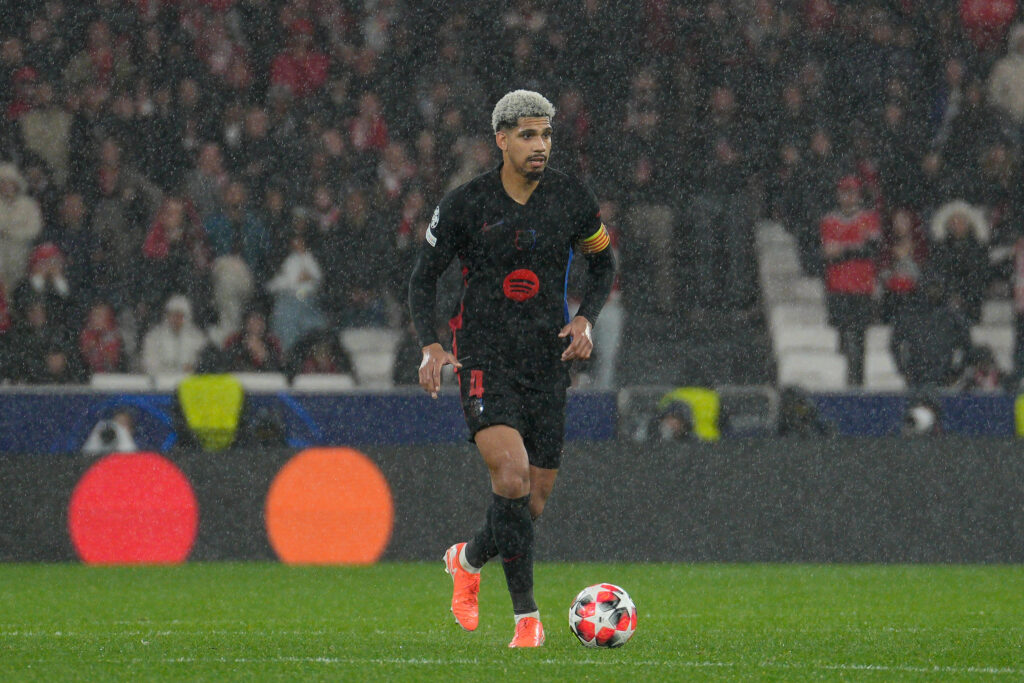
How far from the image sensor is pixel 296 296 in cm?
1291

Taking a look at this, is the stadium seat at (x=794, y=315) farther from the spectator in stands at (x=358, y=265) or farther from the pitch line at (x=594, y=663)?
the pitch line at (x=594, y=663)

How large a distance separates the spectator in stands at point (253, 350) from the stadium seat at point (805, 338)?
3909mm

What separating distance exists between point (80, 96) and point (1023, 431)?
816 cm

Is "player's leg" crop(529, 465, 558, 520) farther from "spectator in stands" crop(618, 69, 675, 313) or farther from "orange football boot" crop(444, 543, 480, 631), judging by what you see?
"spectator in stands" crop(618, 69, 675, 313)

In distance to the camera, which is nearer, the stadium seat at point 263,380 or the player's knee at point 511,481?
the player's knee at point 511,481

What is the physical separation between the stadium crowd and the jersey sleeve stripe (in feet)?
21.3

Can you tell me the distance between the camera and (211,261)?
13.3 meters

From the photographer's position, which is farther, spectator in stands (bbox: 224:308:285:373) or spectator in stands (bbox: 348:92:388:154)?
spectator in stands (bbox: 348:92:388:154)

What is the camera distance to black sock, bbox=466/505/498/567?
6038mm

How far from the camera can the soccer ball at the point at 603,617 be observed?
5551 mm

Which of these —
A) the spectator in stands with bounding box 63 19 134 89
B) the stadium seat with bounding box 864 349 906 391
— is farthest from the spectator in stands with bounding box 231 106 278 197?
the stadium seat with bounding box 864 349 906 391

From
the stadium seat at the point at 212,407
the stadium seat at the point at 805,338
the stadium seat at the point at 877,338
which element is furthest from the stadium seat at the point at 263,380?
the stadium seat at the point at 877,338

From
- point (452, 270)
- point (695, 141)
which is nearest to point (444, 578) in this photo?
point (452, 270)

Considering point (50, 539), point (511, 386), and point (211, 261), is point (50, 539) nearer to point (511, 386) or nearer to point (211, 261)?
point (211, 261)
